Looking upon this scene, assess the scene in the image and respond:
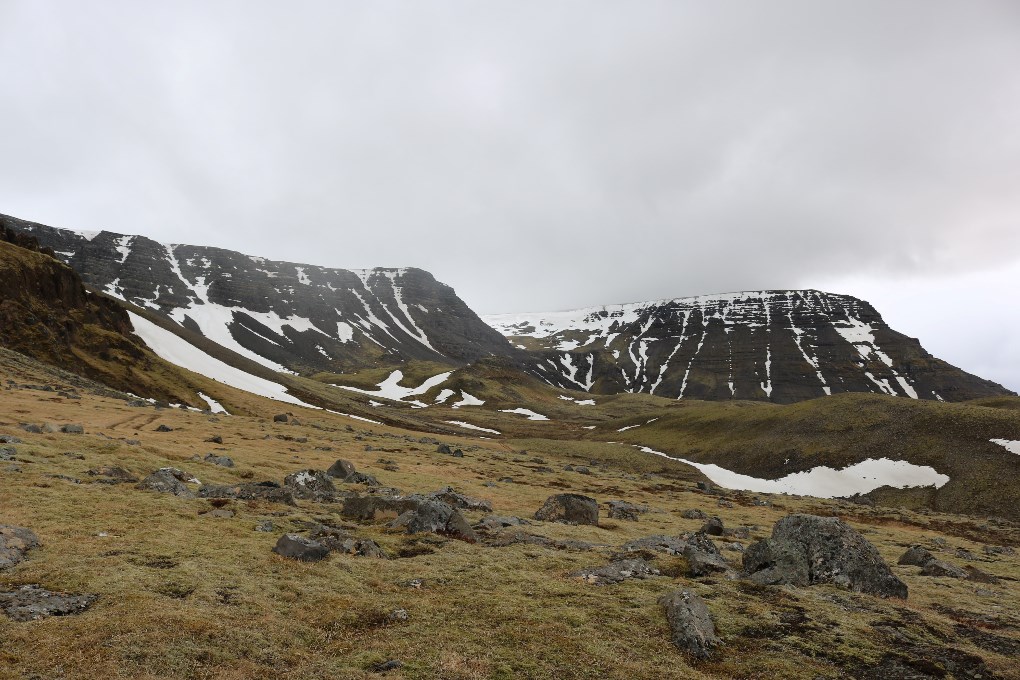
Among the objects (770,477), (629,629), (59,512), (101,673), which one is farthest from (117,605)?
(770,477)

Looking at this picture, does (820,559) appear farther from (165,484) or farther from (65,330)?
(65,330)

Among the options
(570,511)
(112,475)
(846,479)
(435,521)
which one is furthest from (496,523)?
(846,479)

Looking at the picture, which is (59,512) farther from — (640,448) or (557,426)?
(557,426)

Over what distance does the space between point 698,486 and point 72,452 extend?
62242 mm

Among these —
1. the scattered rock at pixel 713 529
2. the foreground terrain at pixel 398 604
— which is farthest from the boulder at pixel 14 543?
the scattered rock at pixel 713 529

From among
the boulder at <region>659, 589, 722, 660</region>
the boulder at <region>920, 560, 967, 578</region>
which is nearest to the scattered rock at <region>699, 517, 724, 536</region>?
the boulder at <region>920, 560, 967, 578</region>

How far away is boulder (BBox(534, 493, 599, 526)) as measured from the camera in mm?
30375

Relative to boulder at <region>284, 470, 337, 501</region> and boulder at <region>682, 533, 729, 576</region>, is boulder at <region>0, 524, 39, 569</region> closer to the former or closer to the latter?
boulder at <region>284, 470, 337, 501</region>

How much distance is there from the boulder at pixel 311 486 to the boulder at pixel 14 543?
12.4 meters

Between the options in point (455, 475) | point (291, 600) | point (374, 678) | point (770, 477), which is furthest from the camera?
point (770, 477)

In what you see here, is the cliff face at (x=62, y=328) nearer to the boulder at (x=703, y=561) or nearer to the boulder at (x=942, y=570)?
the boulder at (x=703, y=561)

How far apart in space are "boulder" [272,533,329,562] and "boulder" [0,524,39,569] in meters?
7.05

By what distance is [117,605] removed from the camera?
41.1 ft

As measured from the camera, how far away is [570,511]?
30.6 metres
